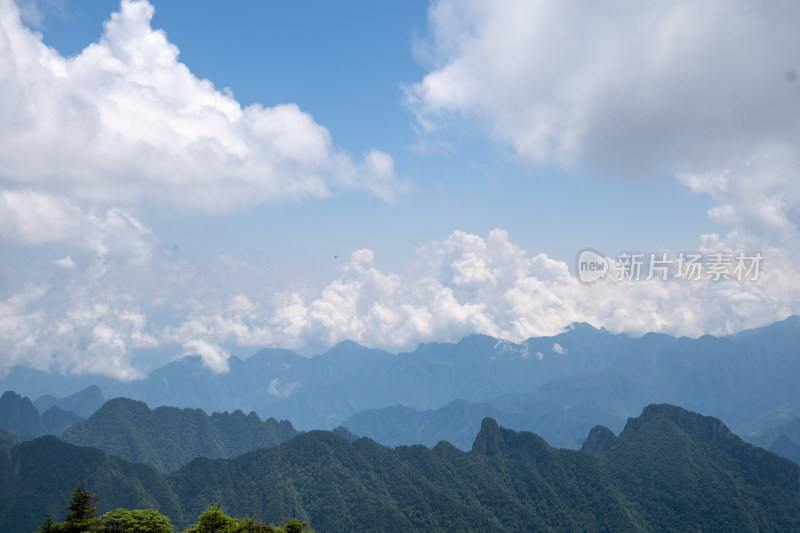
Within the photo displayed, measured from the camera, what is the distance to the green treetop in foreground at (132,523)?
82000mm

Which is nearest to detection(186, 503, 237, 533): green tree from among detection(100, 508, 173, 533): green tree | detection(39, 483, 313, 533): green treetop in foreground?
detection(39, 483, 313, 533): green treetop in foreground

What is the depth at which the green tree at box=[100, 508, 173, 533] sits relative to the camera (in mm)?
86131

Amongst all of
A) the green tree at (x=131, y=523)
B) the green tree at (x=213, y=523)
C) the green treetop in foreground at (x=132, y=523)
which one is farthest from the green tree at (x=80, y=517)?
the green tree at (x=213, y=523)

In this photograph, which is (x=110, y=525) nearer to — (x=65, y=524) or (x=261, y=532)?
(x=65, y=524)

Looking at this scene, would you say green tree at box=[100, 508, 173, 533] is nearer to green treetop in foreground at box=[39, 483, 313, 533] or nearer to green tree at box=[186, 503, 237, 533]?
green treetop in foreground at box=[39, 483, 313, 533]

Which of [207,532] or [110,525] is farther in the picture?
[110,525]

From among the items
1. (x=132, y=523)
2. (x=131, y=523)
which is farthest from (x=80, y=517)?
(x=132, y=523)

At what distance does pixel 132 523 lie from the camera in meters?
87.2

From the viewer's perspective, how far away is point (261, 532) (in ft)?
270

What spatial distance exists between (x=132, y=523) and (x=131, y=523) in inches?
8.1

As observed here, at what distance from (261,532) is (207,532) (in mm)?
8517

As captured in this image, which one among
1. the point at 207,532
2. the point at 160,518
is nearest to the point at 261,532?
the point at 207,532

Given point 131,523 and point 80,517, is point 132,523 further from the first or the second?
point 80,517

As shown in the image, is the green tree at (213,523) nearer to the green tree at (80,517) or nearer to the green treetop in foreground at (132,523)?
the green treetop in foreground at (132,523)
